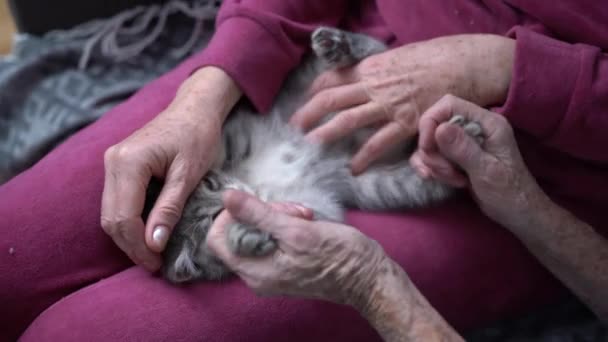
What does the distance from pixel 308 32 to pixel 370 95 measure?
0.21 metres

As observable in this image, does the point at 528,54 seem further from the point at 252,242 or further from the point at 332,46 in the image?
the point at 252,242

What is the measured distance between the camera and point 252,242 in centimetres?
83

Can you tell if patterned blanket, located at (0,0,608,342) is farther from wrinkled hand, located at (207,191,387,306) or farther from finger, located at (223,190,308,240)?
finger, located at (223,190,308,240)

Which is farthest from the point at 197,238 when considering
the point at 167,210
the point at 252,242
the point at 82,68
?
the point at 82,68

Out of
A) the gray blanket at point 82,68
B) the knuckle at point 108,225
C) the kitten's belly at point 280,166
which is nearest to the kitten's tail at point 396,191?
the kitten's belly at point 280,166

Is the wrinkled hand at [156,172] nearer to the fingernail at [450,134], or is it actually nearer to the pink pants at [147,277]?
the pink pants at [147,277]

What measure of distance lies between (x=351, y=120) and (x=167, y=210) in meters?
0.37

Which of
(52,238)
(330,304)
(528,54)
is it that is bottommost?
(330,304)

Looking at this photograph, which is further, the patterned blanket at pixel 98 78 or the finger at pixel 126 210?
the patterned blanket at pixel 98 78

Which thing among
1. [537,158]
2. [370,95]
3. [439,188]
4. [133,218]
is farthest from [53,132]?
[537,158]

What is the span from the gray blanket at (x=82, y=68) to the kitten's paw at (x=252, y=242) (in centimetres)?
75

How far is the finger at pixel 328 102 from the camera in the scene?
1107mm

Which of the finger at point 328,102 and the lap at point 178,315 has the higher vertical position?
the finger at point 328,102

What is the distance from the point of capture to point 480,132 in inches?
38.8
